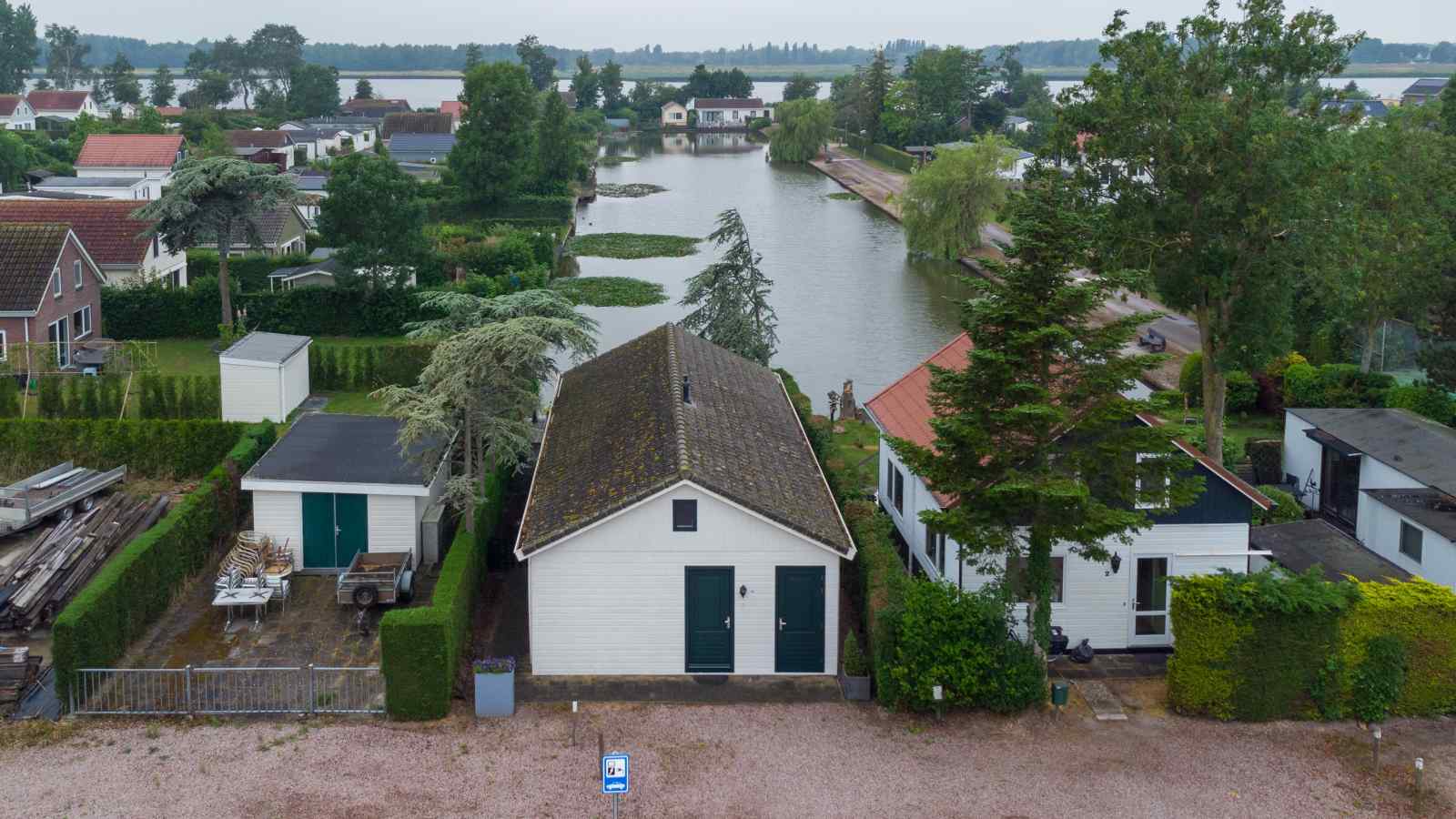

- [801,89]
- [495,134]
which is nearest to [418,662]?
[495,134]

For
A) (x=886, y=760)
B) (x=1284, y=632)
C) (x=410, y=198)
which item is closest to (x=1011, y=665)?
(x=886, y=760)

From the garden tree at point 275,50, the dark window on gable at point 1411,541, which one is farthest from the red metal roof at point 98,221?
the garden tree at point 275,50

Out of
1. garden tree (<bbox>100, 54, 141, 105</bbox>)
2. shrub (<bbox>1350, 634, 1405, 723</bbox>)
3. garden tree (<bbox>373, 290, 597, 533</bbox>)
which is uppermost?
garden tree (<bbox>100, 54, 141, 105</bbox>)

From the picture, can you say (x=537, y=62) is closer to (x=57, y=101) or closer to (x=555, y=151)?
(x=57, y=101)

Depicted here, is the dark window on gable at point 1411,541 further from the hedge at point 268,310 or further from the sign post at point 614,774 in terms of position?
the hedge at point 268,310

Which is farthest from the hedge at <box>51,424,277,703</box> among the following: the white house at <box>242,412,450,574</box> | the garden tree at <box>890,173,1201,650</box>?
the garden tree at <box>890,173,1201,650</box>

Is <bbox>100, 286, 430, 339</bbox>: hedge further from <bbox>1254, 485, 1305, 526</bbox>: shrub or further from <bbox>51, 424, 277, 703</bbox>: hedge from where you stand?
<bbox>1254, 485, 1305, 526</bbox>: shrub
